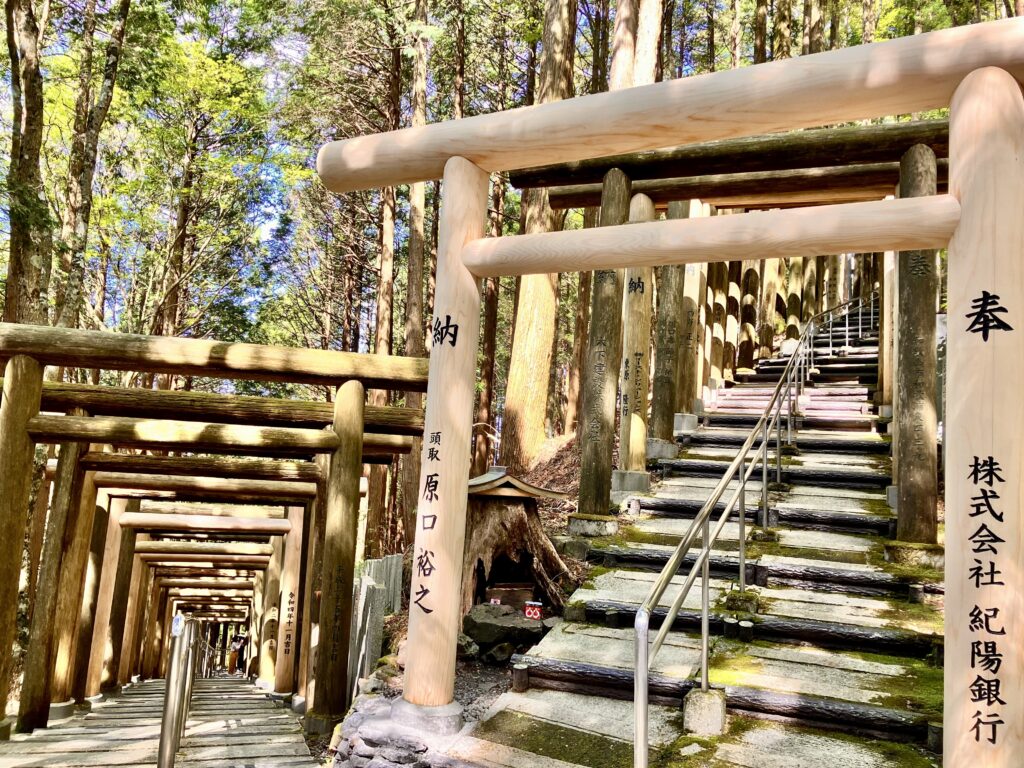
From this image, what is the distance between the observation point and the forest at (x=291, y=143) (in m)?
11.0

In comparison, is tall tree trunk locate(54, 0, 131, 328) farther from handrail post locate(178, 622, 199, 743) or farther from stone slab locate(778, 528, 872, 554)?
stone slab locate(778, 528, 872, 554)

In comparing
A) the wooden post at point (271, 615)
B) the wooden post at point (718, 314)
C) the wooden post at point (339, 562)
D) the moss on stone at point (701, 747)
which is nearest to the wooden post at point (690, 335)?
the wooden post at point (718, 314)

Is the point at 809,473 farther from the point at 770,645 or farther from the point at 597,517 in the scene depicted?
the point at 770,645

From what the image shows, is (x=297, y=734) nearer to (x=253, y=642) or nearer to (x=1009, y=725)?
(x=1009, y=725)

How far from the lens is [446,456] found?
4113 mm

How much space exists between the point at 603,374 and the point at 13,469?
4.78 meters

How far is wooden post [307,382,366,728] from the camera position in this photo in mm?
5609

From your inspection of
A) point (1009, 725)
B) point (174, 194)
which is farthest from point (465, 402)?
point (174, 194)

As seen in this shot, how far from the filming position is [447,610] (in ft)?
13.3

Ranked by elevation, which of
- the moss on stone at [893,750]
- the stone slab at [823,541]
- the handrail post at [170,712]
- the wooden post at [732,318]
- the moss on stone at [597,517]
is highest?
the wooden post at [732,318]

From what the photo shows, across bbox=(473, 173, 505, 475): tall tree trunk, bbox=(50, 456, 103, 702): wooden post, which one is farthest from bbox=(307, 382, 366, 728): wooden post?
bbox=(473, 173, 505, 475): tall tree trunk

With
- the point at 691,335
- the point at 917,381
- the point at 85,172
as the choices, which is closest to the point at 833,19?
the point at 691,335

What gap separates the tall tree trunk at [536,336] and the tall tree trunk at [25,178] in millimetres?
6130

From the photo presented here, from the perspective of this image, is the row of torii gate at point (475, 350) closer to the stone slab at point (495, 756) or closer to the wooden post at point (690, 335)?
the stone slab at point (495, 756)
